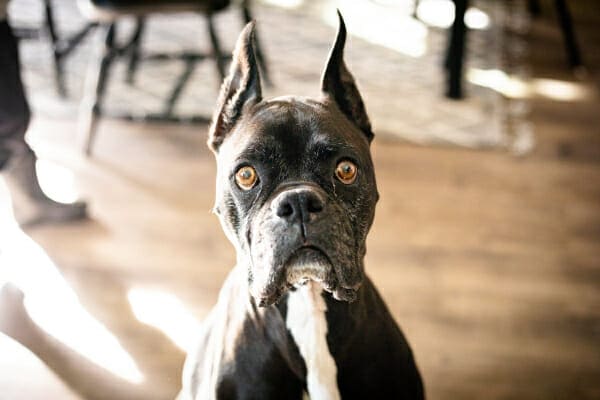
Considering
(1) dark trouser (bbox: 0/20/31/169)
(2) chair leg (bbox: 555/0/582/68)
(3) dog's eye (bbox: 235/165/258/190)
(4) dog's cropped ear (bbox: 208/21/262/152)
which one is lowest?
(3) dog's eye (bbox: 235/165/258/190)

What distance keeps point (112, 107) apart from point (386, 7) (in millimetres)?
1734

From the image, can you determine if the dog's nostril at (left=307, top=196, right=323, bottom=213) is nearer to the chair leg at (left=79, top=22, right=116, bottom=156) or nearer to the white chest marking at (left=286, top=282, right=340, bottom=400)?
the white chest marking at (left=286, top=282, right=340, bottom=400)

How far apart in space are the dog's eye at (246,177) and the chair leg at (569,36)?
2791 mm

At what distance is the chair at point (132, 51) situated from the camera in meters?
2.84

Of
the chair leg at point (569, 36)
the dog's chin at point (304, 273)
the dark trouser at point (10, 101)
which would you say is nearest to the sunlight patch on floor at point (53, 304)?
the dark trouser at point (10, 101)

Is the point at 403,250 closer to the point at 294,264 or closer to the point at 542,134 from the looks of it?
the point at 542,134

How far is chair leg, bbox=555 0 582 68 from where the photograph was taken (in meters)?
3.66

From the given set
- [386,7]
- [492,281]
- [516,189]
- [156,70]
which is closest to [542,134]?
[516,189]

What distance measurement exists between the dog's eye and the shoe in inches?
59.4

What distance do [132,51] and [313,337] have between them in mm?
2526

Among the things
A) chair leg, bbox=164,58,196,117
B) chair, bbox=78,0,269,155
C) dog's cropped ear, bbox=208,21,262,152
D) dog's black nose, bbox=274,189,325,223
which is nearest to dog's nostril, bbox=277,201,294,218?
dog's black nose, bbox=274,189,325,223

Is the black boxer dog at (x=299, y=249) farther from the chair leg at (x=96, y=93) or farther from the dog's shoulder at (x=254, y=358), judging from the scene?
the chair leg at (x=96, y=93)

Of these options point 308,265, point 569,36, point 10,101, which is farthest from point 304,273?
point 569,36

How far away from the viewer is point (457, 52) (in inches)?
135
